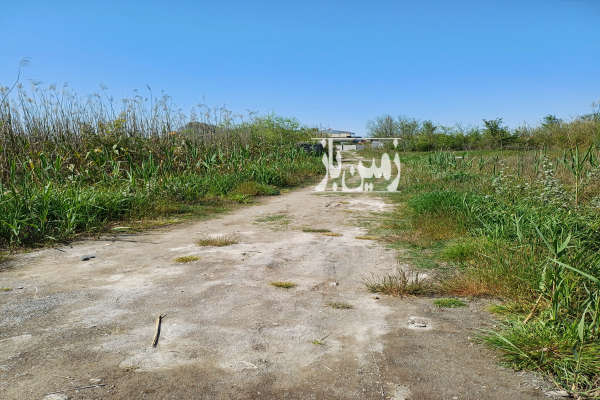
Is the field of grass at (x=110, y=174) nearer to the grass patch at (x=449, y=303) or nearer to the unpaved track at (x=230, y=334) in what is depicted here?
the unpaved track at (x=230, y=334)

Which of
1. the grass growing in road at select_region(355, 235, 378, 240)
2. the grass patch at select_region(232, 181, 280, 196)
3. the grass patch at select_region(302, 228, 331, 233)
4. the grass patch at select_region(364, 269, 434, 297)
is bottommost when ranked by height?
the grass patch at select_region(364, 269, 434, 297)

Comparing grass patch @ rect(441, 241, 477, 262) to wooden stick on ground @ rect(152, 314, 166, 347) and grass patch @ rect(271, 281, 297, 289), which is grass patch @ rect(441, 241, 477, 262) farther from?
wooden stick on ground @ rect(152, 314, 166, 347)

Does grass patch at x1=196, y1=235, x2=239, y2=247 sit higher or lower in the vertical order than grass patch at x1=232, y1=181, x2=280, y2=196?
lower

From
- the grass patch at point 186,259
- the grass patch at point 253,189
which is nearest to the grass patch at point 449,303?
the grass patch at point 186,259

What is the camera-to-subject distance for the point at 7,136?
268 inches

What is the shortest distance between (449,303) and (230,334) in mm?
1505

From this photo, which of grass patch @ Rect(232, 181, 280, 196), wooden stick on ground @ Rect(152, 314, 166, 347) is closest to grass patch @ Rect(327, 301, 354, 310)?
wooden stick on ground @ Rect(152, 314, 166, 347)

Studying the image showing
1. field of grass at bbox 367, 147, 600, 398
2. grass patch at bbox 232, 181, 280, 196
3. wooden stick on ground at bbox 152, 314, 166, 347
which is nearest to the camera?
field of grass at bbox 367, 147, 600, 398

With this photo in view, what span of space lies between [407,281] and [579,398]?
1390mm

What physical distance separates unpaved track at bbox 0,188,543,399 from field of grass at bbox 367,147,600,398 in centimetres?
19

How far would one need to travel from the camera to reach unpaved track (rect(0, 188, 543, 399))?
6.01 ft

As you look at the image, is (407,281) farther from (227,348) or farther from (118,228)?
(118,228)

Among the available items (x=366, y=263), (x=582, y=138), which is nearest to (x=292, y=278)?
(x=366, y=263)

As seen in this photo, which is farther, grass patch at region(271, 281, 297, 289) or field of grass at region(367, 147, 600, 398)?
grass patch at region(271, 281, 297, 289)
